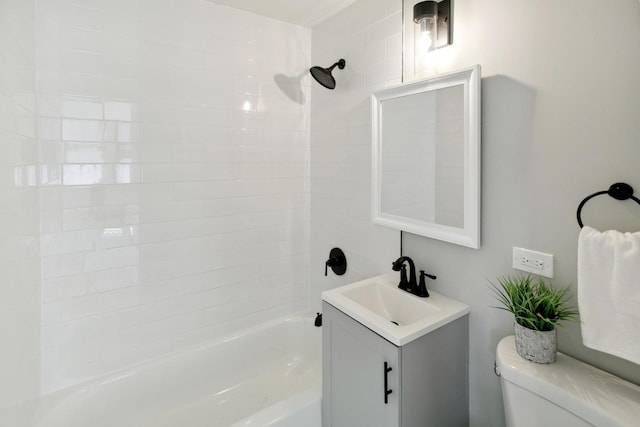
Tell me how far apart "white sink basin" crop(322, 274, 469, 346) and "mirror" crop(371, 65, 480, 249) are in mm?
296

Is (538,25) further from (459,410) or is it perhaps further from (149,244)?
(149,244)

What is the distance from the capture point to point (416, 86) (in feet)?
4.88

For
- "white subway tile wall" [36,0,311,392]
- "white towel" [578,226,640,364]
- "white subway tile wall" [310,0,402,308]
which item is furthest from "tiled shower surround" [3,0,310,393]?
"white towel" [578,226,640,364]

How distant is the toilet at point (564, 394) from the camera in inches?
33.6

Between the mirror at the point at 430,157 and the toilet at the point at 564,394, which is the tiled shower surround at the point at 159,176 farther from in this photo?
the toilet at the point at 564,394

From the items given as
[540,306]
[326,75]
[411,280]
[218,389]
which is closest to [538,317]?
[540,306]

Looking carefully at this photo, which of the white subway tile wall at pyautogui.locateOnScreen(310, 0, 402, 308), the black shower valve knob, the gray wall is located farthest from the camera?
the black shower valve knob

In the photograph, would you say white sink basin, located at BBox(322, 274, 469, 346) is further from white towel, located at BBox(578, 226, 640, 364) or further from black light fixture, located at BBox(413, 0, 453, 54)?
black light fixture, located at BBox(413, 0, 453, 54)

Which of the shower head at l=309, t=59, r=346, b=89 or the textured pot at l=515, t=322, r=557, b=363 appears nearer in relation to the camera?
the textured pot at l=515, t=322, r=557, b=363

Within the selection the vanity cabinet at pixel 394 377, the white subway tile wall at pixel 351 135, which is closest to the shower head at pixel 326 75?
Answer: the white subway tile wall at pixel 351 135

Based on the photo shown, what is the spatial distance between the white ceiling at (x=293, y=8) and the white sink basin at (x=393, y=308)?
1.69 m

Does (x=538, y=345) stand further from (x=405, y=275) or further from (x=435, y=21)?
(x=435, y=21)

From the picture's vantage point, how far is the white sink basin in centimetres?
120

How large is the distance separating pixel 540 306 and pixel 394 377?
553 millimetres
